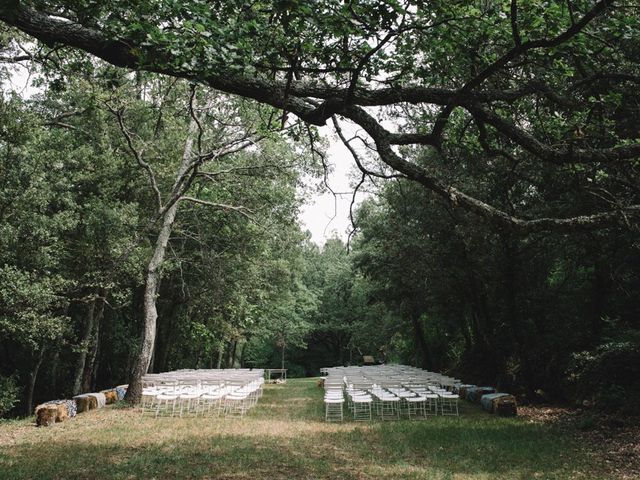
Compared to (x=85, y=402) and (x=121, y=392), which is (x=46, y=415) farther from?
(x=121, y=392)

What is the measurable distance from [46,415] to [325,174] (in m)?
8.73

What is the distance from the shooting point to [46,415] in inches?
404

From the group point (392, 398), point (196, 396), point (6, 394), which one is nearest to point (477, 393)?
point (392, 398)

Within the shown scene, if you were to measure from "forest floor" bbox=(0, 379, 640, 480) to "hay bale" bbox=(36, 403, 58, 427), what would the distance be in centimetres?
25

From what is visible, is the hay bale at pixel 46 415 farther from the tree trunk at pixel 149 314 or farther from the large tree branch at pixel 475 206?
the large tree branch at pixel 475 206

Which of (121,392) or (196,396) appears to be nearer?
(196,396)

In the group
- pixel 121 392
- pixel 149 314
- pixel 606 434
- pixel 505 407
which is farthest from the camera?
pixel 121 392

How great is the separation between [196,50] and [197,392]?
401 inches

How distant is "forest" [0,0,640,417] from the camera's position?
15.1ft

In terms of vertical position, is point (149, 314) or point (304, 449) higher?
point (149, 314)

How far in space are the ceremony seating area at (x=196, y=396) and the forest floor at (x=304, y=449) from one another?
2.20ft

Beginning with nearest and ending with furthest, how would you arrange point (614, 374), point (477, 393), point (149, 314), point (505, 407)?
1. point (614, 374)
2. point (505, 407)
3. point (477, 393)
4. point (149, 314)

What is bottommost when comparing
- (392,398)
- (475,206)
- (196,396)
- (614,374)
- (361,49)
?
(196,396)

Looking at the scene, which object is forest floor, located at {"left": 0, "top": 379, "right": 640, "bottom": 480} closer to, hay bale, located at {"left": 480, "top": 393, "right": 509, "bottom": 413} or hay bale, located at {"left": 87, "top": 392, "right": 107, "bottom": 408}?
hay bale, located at {"left": 480, "top": 393, "right": 509, "bottom": 413}
